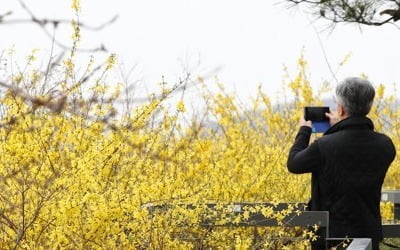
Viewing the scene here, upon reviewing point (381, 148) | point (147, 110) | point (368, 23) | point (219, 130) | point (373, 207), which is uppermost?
point (368, 23)

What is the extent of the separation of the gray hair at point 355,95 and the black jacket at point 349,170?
0.13 feet

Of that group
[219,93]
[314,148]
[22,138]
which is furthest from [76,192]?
[219,93]

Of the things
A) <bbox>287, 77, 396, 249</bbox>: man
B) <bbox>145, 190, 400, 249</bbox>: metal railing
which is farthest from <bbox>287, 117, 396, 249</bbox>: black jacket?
<bbox>145, 190, 400, 249</bbox>: metal railing

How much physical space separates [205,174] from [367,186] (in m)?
2.00

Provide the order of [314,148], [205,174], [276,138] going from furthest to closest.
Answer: [276,138], [205,174], [314,148]

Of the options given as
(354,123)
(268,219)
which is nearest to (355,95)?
(354,123)

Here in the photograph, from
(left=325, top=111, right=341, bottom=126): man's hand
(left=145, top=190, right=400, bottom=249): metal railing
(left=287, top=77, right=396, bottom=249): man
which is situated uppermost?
(left=325, top=111, right=341, bottom=126): man's hand

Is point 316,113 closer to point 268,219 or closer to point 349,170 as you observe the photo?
point 349,170

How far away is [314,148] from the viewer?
3598 millimetres

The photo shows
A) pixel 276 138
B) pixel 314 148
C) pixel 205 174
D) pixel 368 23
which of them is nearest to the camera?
pixel 314 148

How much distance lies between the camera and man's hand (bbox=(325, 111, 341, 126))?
378cm

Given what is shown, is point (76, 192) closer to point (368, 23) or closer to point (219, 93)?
point (219, 93)

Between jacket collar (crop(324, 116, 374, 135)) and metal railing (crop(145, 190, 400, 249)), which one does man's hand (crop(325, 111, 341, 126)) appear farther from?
metal railing (crop(145, 190, 400, 249))

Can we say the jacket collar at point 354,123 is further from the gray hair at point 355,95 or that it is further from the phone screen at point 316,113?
the phone screen at point 316,113
